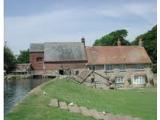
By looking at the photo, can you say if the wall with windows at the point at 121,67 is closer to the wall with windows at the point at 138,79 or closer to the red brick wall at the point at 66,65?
the wall with windows at the point at 138,79

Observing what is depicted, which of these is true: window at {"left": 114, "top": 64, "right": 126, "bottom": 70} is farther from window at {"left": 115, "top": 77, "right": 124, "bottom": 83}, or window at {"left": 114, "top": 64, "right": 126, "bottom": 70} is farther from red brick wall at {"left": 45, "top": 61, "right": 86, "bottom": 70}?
red brick wall at {"left": 45, "top": 61, "right": 86, "bottom": 70}

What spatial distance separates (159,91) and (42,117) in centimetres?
554

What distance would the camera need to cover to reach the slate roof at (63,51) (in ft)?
186

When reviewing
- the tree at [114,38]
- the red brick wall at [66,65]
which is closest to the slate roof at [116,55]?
the red brick wall at [66,65]

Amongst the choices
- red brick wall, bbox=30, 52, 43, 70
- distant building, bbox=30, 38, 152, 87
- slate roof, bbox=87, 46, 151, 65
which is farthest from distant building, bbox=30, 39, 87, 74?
slate roof, bbox=87, 46, 151, 65

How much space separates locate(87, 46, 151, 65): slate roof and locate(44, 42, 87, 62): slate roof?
9804mm

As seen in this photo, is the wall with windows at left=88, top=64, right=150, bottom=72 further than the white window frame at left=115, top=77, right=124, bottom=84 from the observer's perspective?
Yes

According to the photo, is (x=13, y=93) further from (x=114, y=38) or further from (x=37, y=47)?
(x=114, y=38)

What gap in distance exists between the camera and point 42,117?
827 centimetres

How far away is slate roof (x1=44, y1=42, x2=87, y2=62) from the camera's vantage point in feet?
186

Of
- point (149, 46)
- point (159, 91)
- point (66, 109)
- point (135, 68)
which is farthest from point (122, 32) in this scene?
point (159, 91)

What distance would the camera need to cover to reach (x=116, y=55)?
151ft

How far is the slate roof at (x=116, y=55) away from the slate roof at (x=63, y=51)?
9804 millimetres

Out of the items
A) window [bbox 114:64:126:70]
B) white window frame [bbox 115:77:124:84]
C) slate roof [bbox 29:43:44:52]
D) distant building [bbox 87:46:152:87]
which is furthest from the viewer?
slate roof [bbox 29:43:44:52]
